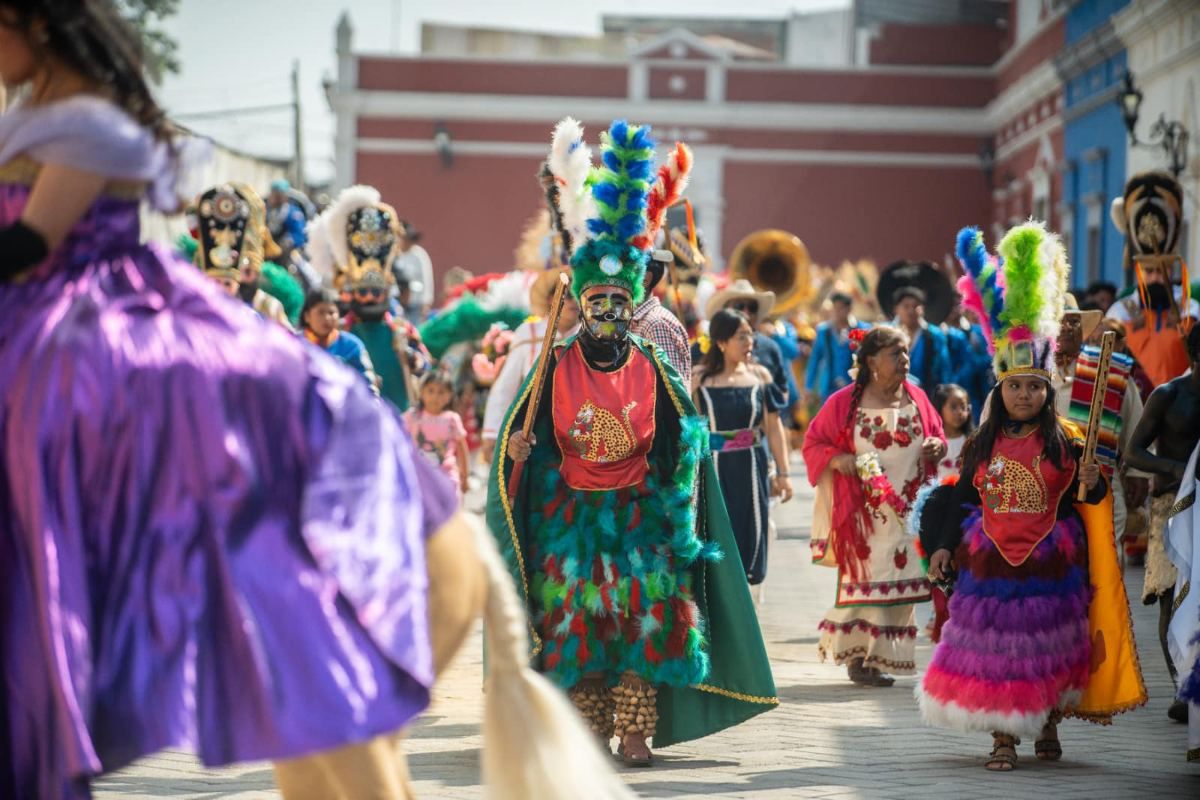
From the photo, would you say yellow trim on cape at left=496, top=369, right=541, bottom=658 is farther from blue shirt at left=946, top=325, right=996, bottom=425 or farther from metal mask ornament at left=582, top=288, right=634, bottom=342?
blue shirt at left=946, top=325, right=996, bottom=425

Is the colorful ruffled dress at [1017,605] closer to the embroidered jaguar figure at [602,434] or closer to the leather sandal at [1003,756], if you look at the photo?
the leather sandal at [1003,756]

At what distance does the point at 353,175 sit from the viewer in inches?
1754

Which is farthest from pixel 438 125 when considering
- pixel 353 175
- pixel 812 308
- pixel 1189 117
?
pixel 1189 117

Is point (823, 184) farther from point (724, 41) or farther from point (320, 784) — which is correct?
point (320, 784)

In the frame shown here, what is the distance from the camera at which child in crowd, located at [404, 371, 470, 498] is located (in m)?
12.3

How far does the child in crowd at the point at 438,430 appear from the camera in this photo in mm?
12297

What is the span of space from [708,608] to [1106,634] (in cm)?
150

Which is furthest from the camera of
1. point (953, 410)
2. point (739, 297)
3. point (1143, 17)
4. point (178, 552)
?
point (1143, 17)

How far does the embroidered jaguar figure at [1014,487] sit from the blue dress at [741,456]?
3.45 m

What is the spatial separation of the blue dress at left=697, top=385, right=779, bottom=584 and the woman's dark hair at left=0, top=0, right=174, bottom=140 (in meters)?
7.22

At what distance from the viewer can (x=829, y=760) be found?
774cm

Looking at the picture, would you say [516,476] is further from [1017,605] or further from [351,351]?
[351,351]

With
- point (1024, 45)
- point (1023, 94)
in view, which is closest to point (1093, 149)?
point (1023, 94)

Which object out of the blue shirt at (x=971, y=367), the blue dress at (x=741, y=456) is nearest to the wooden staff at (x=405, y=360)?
the blue dress at (x=741, y=456)
